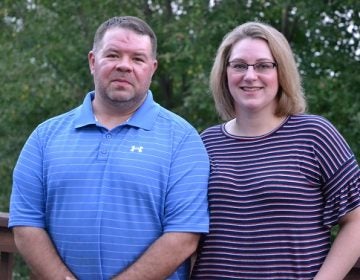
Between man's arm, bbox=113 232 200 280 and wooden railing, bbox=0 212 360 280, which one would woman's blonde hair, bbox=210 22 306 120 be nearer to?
man's arm, bbox=113 232 200 280

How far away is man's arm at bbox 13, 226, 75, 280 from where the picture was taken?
3049 mm

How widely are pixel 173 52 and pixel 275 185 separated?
591 cm

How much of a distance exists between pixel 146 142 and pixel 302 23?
6.26 metres

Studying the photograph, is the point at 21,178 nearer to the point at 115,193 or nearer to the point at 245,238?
the point at 115,193

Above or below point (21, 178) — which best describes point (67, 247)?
below

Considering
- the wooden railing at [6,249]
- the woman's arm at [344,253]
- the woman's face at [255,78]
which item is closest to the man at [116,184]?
the woman's face at [255,78]

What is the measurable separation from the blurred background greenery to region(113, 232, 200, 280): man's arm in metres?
4.85

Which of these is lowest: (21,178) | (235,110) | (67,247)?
(67,247)

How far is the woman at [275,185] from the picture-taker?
117 inches

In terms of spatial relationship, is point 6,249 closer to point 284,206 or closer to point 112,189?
point 112,189

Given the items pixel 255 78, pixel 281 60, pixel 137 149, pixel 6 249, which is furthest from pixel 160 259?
pixel 6 249

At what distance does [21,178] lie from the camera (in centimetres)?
314

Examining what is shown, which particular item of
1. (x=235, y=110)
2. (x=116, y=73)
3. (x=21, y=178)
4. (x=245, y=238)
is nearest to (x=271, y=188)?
(x=245, y=238)

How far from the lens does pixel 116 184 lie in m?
3.00
